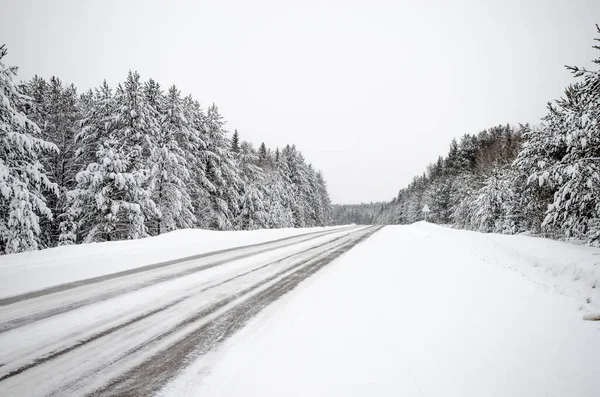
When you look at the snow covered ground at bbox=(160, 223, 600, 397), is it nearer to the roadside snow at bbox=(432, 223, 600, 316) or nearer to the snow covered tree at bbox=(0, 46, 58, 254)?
the roadside snow at bbox=(432, 223, 600, 316)

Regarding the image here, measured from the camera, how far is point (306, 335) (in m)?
3.27

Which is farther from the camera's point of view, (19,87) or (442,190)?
(442,190)

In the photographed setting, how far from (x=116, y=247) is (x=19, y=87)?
10.2 m

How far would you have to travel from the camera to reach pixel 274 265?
7566 millimetres

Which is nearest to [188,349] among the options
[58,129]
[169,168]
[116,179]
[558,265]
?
[558,265]

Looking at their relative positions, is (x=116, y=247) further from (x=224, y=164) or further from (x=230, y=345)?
(x=224, y=164)

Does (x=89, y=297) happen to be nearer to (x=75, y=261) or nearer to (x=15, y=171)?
(x=75, y=261)

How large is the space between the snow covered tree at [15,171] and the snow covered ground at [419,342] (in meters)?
14.1

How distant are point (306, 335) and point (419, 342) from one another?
131 centimetres

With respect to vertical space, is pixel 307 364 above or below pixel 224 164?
below

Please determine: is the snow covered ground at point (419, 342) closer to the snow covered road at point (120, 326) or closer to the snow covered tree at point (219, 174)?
the snow covered road at point (120, 326)

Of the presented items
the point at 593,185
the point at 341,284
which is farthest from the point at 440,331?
the point at 593,185

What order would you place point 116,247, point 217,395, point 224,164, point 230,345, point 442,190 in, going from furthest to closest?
point 442,190 < point 224,164 < point 116,247 < point 230,345 < point 217,395

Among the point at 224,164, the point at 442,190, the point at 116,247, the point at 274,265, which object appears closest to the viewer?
the point at 274,265
